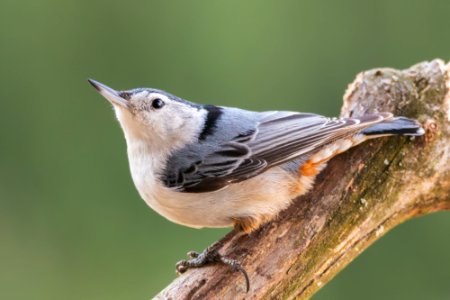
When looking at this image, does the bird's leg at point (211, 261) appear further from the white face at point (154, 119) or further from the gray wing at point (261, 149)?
the white face at point (154, 119)

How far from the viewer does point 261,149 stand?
2984mm

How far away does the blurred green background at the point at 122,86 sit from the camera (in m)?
4.97

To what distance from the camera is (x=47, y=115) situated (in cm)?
520

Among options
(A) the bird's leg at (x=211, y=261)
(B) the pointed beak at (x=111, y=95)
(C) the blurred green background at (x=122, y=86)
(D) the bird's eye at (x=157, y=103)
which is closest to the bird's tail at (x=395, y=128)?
(A) the bird's leg at (x=211, y=261)

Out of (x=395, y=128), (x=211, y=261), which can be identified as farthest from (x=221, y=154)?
(x=395, y=128)

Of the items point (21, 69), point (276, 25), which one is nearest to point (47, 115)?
point (21, 69)

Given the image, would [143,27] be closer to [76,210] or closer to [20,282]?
[76,210]

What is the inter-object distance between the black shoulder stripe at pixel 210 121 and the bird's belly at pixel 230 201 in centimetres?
25

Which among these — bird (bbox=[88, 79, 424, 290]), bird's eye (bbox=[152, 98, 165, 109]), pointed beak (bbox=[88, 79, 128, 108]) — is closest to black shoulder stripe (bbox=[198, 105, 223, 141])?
bird (bbox=[88, 79, 424, 290])

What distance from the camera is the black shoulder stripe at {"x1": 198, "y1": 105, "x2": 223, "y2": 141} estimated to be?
3.01 meters

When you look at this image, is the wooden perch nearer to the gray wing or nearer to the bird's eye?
the gray wing

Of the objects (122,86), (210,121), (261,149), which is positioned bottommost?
(261,149)

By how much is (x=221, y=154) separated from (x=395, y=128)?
72cm

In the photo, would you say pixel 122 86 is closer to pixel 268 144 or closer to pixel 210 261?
pixel 268 144
